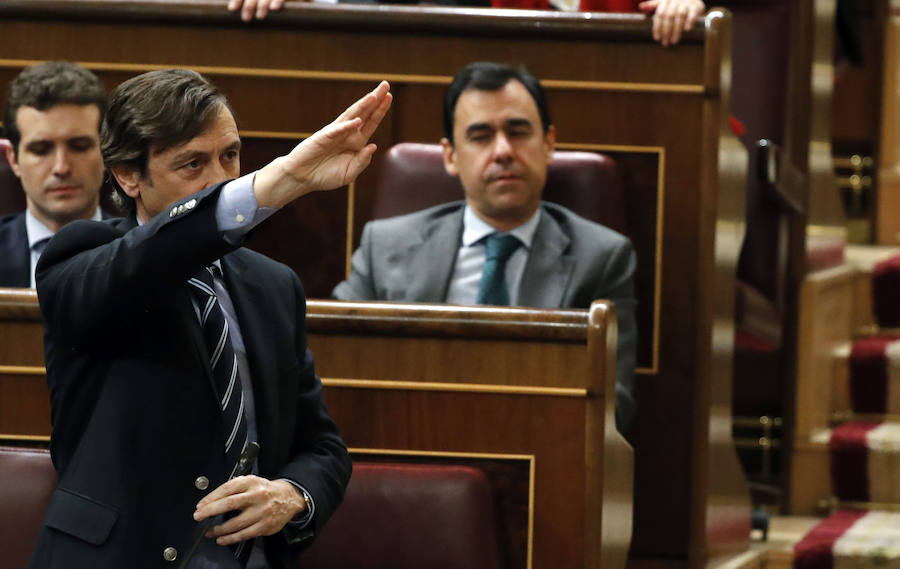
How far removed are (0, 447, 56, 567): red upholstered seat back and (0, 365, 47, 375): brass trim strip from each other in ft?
0.27

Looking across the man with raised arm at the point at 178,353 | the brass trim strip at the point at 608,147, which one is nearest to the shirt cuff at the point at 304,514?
the man with raised arm at the point at 178,353

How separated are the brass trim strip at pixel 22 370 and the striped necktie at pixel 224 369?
298 mm

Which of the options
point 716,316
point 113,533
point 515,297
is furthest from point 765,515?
point 113,533

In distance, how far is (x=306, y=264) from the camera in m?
1.56

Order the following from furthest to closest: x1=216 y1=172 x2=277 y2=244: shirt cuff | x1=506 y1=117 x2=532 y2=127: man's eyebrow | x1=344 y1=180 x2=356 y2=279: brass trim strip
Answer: x1=344 y1=180 x2=356 y2=279: brass trim strip
x1=506 y1=117 x2=532 y2=127: man's eyebrow
x1=216 y1=172 x2=277 y2=244: shirt cuff

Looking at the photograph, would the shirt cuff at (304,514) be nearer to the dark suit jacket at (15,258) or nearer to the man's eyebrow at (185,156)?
the man's eyebrow at (185,156)

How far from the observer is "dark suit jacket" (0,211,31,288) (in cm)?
142

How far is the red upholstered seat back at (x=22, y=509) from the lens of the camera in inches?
41.0

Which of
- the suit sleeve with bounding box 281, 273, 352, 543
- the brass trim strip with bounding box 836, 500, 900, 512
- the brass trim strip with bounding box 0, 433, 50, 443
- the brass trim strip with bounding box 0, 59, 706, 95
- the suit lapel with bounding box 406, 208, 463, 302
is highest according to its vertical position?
the brass trim strip with bounding box 0, 59, 706, 95

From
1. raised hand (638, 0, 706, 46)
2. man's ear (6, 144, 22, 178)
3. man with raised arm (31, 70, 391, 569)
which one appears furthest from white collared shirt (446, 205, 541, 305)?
man with raised arm (31, 70, 391, 569)

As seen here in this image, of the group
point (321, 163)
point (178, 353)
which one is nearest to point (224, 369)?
point (178, 353)

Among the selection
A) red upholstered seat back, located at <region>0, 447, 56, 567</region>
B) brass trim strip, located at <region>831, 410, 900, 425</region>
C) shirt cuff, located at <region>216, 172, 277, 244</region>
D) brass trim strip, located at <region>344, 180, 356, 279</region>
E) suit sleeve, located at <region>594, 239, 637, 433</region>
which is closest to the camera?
shirt cuff, located at <region>216, 172, 277, 244</region>

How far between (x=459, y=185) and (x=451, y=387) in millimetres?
468

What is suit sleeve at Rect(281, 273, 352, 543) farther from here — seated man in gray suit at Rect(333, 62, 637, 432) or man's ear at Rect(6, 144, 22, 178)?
man's ear at Rect(6, 144, 22, 178)
